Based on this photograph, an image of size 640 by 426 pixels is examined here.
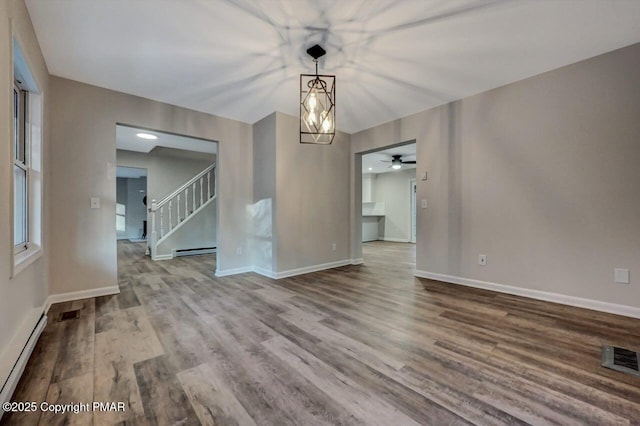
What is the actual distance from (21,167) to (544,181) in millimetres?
4904

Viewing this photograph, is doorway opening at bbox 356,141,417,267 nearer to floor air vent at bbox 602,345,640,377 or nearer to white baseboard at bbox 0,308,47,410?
floor air vent at bbox 602,345,640,377

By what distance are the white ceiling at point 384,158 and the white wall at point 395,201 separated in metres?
0.40

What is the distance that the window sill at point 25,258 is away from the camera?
1702mm

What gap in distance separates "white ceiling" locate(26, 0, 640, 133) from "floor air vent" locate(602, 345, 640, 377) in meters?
2.48

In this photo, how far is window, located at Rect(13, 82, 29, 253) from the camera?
2.12 m

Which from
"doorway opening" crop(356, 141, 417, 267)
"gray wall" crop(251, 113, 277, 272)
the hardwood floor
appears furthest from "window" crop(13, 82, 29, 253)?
"doorway opening" crop(356, 141, 417, 267)

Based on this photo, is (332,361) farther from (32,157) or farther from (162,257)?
(162,257)

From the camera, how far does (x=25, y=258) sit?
6.23 feet

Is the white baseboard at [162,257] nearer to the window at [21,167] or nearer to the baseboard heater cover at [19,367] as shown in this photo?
the window at [21,167]

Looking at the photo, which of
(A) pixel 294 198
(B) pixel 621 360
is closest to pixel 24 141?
(A) pixel 294 198

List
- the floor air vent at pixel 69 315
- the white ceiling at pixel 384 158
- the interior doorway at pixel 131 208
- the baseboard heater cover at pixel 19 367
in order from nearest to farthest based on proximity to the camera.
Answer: the baseboard heater cover at pixel 19 367 < the floor air vent at pixel 69 315 < the white ceiling at pixel 384 158 < the interior doorway at pixel 131 208

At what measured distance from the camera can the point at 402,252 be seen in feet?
21.1

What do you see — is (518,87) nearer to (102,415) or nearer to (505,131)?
(505,131)

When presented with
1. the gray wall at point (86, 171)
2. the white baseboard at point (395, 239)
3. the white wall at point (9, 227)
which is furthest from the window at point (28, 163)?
the white baseboard at point (395, 239)
